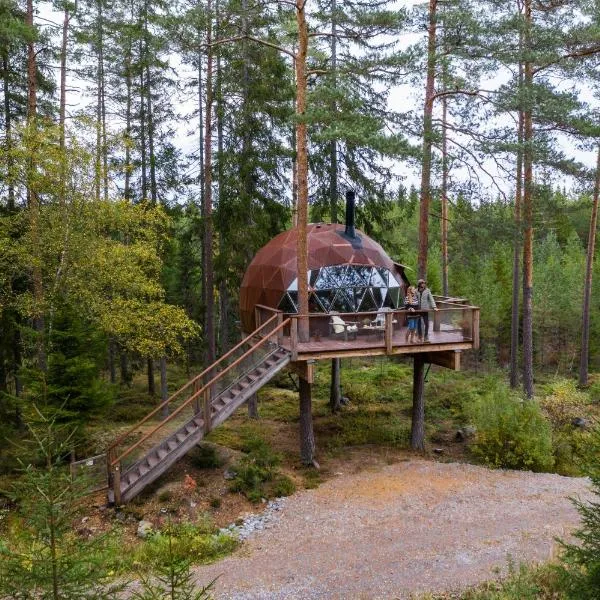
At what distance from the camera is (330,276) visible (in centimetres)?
1411

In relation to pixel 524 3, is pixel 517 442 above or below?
below

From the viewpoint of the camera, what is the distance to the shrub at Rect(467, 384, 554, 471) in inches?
527

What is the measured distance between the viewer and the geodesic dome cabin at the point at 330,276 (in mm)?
14047

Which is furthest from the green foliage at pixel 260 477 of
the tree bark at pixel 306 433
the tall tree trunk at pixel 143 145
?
the tall tree trunk at pixel 143 145

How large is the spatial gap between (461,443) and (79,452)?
10.9 m

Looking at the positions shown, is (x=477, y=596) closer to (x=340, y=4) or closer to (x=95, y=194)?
(x=95, y=194)

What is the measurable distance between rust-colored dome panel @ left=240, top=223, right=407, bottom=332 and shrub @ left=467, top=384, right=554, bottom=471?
4169mm

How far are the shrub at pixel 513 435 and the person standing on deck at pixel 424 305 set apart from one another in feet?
9.37

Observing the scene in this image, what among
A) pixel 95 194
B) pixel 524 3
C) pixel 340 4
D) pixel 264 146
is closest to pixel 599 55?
pixel 524 3

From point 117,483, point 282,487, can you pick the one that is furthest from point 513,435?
point 117,483

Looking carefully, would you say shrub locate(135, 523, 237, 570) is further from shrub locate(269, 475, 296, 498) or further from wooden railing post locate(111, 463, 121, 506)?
shrub locate(269, 475, 296, 498)

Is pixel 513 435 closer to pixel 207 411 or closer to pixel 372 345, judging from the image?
pixel 372 345

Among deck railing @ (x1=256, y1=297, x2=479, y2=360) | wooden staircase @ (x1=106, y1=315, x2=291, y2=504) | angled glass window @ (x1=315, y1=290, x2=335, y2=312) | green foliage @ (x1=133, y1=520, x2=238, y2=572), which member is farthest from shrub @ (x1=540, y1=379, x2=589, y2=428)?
green foliage @ (x1=133, y1=520, x2=238, y2=572)

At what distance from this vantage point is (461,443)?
15867 millimetres
